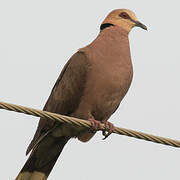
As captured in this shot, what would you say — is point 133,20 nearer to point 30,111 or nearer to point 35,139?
point 35,139

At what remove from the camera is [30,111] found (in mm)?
4480

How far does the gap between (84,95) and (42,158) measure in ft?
3.26

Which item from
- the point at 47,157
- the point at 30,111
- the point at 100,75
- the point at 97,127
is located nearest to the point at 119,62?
the point at 100,75

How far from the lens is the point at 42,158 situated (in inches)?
265

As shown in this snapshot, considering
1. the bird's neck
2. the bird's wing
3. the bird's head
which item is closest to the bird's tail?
the bird's wing

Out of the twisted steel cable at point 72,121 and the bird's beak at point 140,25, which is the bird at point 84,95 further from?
the twisted steel cable at point 72,121

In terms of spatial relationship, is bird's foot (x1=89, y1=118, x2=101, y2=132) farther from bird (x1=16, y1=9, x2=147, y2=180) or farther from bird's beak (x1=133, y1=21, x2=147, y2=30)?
bird's beak (x1=133, y1=21, x2=147, y2=30)

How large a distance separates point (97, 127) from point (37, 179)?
128 centimetres

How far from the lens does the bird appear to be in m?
6.26

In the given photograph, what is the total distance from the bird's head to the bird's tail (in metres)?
1.61

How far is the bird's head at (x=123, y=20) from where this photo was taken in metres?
7.19

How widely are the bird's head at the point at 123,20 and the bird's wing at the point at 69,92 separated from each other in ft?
2.99

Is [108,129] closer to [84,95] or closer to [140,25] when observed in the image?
[84,95]

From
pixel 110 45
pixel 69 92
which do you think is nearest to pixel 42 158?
pixel 69 92
